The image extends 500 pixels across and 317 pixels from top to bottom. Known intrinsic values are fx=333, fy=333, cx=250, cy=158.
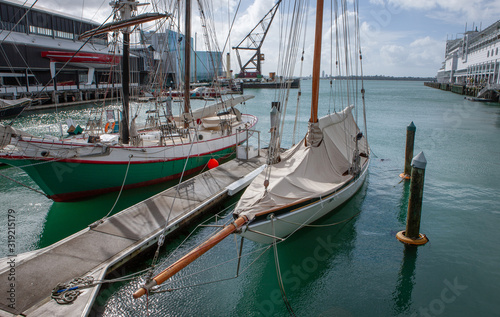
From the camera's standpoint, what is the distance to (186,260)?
6.21 m

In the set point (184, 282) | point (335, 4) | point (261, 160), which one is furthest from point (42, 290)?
point (335, 4)

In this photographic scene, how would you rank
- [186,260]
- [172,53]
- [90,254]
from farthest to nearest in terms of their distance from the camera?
[172,53] < [90,254] < [186,260]

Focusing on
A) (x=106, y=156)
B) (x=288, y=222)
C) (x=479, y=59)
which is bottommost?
(x=288, y=222)

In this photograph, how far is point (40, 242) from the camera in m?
11.4

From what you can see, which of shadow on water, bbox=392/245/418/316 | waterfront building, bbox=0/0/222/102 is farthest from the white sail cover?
waterfront building, bbox=0/0/222/102

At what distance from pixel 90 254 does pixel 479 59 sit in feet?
300

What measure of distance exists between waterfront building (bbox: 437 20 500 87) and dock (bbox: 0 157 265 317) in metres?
69.4

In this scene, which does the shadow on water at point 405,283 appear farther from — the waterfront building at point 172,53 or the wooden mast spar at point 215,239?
the waterfront building at point 172,53

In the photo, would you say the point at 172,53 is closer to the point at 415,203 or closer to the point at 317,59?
the point at 317,59

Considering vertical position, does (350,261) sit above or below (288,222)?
below

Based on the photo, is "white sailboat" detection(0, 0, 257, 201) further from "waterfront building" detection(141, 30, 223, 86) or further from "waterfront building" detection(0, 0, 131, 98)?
"waterfront building" detection(0, 0, 131, 98)

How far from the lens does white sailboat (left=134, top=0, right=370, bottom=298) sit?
8633mm

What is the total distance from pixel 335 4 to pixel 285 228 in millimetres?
9895

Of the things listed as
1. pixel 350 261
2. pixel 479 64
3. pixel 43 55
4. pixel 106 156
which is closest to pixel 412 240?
pixel 350 261
